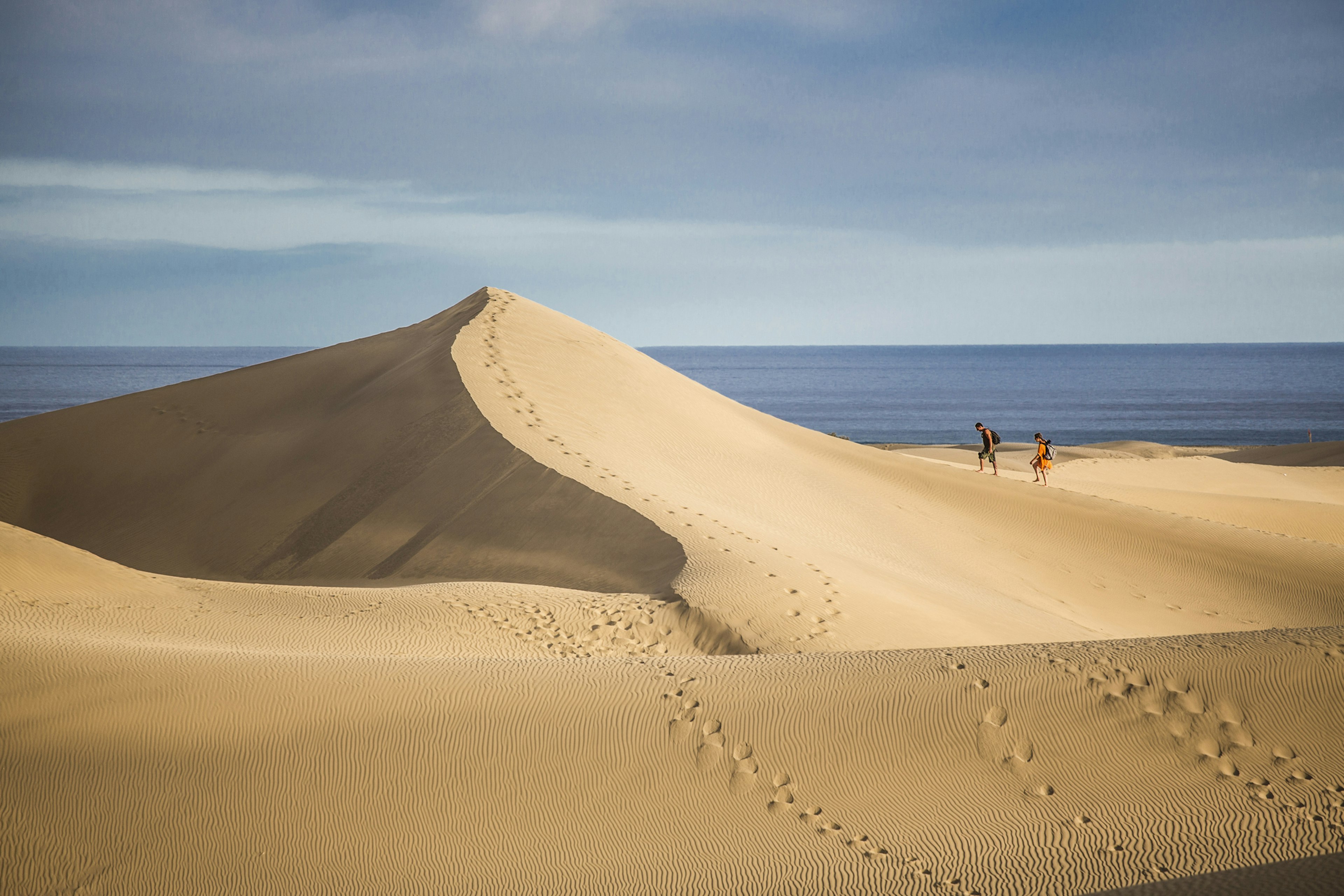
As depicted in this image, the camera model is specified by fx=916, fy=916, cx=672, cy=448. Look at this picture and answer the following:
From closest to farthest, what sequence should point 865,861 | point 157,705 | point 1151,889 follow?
point 1151,889, point 865,861, point 157,705

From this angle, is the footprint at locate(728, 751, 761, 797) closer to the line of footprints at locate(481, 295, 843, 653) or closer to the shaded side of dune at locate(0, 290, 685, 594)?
the line of footprints at locate(481, 295, 843, 653)

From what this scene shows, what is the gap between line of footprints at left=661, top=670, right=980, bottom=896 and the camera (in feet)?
13.2

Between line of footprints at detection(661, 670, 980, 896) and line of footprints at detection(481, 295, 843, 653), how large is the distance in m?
2.85

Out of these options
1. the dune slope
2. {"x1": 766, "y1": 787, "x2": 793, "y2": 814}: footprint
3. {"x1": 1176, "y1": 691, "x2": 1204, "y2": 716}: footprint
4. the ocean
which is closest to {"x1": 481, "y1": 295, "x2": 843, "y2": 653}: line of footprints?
the dune slope

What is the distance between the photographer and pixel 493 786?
4586mm

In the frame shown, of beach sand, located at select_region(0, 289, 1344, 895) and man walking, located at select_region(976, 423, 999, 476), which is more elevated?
man walking, located at select_region(976, 423, 999, 476)

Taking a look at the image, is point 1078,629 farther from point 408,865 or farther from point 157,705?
point 157,705

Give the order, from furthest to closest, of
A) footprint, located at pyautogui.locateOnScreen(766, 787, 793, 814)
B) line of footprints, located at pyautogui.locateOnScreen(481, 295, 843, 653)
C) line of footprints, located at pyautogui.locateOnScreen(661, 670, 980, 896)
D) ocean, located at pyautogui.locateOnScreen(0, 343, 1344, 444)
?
ocean, located at pyautogui.locateOnScreen(0, 343, 1344, 444)
line of footprints, located at pyautogui.locateOnScreen(481, 295, 843, 653)
footprint, located at pyautogui.locateOnScreen(766, 787, 793, 814)
line of footprints, located at pyautogui.locateOnScreen(661, 670, 980, 896)

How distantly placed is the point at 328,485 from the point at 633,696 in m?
9.78

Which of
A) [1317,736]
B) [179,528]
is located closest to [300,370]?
[179,528]

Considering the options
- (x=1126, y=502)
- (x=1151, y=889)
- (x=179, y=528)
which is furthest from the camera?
(x=1126, y=502)

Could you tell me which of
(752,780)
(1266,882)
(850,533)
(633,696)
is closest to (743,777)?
(752,780)

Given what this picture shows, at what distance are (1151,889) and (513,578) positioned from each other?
765cm

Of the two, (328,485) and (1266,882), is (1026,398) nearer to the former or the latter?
(328,485)
